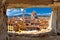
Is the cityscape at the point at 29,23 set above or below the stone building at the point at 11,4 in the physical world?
below

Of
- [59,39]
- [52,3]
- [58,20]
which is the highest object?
[52,3]

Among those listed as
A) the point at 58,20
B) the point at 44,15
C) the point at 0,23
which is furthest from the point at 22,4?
the point at 44,15

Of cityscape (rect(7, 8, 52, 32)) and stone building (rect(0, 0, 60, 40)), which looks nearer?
stone building (rect(0, 0, 60, 40))

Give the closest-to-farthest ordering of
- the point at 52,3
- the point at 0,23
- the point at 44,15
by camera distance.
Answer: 1. the point at 0,23
2. the point at 52,3
3. the point at 44,15

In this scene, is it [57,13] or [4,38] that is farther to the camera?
[57,13]

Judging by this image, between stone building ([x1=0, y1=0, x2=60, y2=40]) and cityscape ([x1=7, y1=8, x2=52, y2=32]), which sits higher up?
stone building ([x1=0, y1=0, x2=60, y2=40])

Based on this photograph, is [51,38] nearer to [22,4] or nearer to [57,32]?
[57,32]

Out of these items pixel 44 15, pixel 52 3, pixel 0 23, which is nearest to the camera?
pixel 0 23

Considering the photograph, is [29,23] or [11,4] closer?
[11,4]

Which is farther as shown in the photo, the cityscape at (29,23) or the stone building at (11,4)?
the cityscape at (29,23)

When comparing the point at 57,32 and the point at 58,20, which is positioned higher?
the point at 58,20

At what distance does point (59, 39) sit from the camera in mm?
1656

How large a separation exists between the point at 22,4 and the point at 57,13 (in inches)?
13.7

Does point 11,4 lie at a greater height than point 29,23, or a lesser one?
greater
